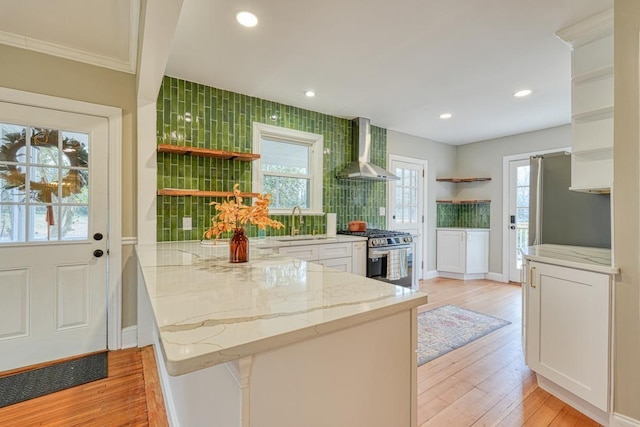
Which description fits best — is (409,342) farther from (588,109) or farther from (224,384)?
(588,109)

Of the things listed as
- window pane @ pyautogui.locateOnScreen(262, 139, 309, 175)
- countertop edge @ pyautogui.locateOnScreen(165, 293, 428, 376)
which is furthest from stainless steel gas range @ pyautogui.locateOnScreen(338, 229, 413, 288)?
countertop edge @ pyautogui.locateOnScreen(165, 293, 428, 376)

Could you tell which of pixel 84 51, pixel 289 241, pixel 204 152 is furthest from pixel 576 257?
pixel 84 51

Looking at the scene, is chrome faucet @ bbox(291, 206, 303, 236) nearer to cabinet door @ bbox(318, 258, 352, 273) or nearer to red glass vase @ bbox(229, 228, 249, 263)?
cabinet door @ bbox(318, 258, 352, 273)

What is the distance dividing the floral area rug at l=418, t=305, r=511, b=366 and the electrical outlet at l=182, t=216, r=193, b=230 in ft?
7.97

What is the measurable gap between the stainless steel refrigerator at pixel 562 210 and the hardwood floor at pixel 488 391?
104cm

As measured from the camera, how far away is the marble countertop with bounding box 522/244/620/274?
1663 mm

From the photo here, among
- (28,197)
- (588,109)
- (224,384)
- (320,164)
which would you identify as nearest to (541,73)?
(588,109)

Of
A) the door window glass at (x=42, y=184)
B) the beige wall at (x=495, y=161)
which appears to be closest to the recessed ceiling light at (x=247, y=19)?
the door window glass at (x=42, y=184)

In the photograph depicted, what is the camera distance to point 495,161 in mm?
5281

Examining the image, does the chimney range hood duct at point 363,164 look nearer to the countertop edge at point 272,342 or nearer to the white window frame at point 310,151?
the white window frame at point 310,151

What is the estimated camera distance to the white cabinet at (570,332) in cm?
164

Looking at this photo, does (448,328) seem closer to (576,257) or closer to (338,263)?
(338,263)

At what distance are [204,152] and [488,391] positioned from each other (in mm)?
3012

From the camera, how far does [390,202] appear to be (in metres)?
4.78
